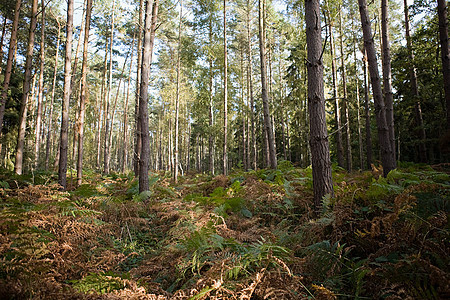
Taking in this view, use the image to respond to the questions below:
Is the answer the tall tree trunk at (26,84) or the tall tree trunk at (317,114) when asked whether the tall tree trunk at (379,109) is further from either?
the tall tree trunk at (26,84)

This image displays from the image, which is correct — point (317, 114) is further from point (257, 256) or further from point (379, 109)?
point (379, 109)

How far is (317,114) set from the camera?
391 cm

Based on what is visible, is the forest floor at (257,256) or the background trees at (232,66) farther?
the background trees at (232,66)

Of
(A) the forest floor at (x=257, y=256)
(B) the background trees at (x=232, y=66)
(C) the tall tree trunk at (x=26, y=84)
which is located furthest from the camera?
(B) the background trees at (x=232, y=66)

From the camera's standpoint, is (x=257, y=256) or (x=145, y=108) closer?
(x=257, y=256)

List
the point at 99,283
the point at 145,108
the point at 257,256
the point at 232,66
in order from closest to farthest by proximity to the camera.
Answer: the point at 99,283 → the point at 257,256 → the point at 145,108 → the point at 232,66

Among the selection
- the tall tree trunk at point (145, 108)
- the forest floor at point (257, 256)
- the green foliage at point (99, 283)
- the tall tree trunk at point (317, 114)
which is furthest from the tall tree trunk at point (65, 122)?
the tall tree trunk at point (317, 114)

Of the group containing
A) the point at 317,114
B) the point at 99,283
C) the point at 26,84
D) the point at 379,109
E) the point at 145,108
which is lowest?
the point at 99,283

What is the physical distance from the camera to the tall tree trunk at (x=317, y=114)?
12.5ft

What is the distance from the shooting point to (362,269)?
1961 mm

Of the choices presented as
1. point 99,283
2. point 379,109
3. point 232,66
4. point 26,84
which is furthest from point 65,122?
point 232,66

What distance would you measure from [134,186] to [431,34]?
12338 millimetres

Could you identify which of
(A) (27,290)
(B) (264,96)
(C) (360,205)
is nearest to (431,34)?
(B) (264,96)

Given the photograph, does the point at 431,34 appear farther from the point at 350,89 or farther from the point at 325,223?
the point at 350,89
